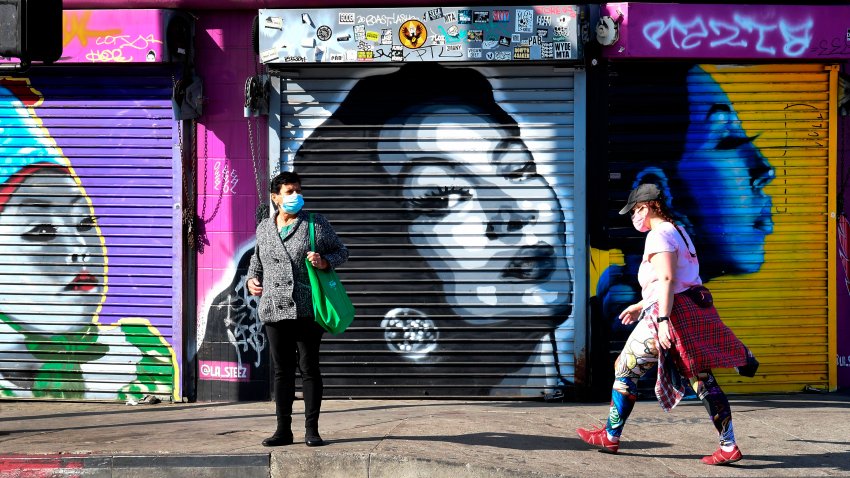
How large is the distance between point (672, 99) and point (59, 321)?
17.6 ft

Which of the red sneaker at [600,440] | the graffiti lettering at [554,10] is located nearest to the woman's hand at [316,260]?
the red sneaker at [600,440]

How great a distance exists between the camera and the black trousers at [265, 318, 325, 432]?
640 centimetres

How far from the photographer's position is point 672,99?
834cm

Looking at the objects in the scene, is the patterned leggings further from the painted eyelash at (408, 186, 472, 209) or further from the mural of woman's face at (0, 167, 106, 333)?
the mural of woman's face at (0, 167, 106, 333)

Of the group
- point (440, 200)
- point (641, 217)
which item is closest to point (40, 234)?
point (440, 200)

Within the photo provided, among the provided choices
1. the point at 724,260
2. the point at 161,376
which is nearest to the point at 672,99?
the point at 724,260

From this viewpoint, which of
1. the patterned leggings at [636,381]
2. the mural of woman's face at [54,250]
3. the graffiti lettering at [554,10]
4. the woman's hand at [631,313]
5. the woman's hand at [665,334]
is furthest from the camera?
the mural of woman's face at [54,250]

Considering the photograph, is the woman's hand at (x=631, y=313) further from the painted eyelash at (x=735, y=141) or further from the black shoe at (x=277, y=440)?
the painted eyelash at (x=735, y=141)

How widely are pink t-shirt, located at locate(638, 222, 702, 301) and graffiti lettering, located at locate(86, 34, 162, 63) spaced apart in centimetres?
437

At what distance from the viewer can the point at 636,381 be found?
243 inches

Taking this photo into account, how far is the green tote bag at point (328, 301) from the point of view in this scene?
6301 mm

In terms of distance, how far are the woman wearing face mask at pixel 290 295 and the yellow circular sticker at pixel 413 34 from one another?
2.14m

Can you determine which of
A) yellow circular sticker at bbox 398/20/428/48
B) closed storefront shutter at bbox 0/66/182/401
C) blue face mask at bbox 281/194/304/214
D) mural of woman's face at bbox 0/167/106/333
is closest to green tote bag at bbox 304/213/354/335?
blue face mask at bbox 281/194/304/214

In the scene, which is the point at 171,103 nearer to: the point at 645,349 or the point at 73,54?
the point at 73,54
